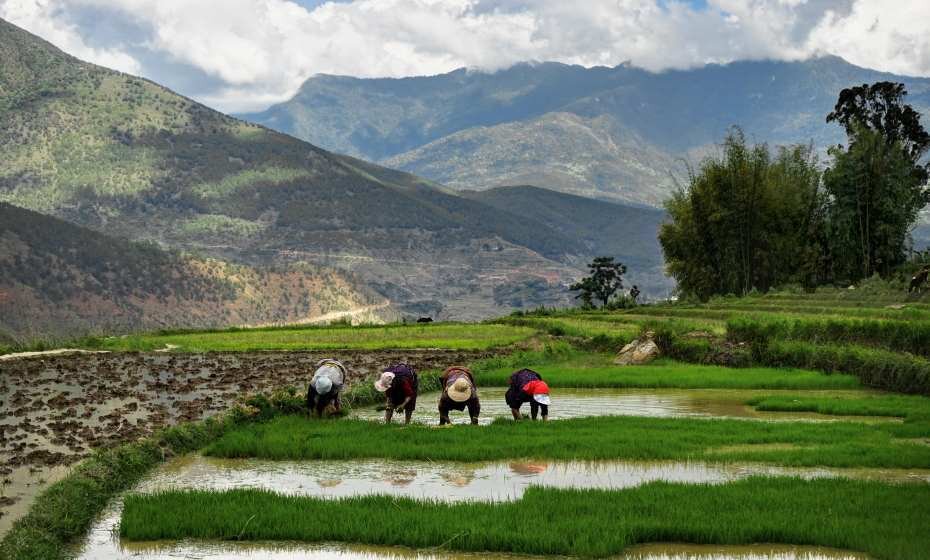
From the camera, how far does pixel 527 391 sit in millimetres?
19062

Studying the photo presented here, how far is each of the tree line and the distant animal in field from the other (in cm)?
1729

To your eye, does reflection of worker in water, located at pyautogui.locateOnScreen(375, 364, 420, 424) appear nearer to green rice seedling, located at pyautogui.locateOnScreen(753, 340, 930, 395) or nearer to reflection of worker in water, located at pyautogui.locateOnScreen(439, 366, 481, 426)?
reflection of worker in water, located at pyautogui.locateOnScreen(439, 366, 481, 426)

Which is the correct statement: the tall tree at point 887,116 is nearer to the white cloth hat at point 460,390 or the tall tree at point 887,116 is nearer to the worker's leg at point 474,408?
the worker's leg at point 474,408

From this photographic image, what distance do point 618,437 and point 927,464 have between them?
4668 millimetres

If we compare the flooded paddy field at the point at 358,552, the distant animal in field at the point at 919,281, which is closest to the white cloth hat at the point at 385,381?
the flooded paddy field at the point at 358,552

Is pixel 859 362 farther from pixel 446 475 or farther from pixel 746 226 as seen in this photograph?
pixel 746 226

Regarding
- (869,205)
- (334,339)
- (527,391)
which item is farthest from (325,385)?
(869,205)

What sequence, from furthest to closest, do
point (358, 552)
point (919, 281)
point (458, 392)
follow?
1. point (919, 281)
2. point (458, 392)
3. point (358, 552)

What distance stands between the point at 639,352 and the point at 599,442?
61.5ft

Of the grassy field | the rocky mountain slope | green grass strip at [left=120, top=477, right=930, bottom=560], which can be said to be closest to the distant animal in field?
the grassy field

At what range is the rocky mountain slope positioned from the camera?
322 ft

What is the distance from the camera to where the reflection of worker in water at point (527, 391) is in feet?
62.1

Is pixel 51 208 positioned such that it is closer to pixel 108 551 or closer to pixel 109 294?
pixel 109 294

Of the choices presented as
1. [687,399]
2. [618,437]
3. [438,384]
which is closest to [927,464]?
[618,437]
